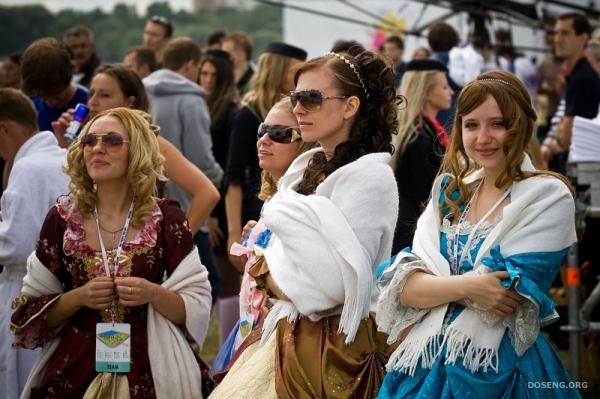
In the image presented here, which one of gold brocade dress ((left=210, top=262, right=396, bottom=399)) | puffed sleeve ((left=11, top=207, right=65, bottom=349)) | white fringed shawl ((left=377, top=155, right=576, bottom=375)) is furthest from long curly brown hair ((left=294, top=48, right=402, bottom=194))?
puffed sleeve ((left=11, top=207, right=65, bottom=349))

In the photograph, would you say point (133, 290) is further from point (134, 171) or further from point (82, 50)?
point (82, 50)

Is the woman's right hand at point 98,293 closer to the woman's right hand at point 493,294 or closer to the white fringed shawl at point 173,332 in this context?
the white fringed shawl at point 173,332

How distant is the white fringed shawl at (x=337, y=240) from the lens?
12.2 ft

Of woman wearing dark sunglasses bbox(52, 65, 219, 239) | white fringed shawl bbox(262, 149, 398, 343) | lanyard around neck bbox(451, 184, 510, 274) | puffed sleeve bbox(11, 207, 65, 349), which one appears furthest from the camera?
woman wearing dark sunglasses bbox(52, 65, 219, 239)

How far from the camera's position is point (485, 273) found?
11.3ft

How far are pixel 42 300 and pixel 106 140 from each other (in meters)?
0.71

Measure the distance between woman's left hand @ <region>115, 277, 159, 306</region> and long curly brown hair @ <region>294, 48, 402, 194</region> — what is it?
787 mm

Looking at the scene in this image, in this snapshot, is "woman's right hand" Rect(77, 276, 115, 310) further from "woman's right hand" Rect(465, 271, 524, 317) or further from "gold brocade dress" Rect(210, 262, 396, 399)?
"woman's right hand" Rect(465, 271, 524, 317)

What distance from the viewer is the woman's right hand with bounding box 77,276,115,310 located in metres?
4.33

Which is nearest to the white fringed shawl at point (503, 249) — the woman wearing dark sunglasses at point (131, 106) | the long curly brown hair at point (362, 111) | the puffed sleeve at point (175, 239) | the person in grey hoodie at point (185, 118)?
the long curly brown hair at point (362, 111)

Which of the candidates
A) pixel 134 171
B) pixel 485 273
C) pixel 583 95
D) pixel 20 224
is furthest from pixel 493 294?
pixel 583 95

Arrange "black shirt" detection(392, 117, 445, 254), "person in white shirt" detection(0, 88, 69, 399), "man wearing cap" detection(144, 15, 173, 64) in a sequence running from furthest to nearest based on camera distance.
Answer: "man wearing cap" detection(144, 15, 173, 64) → "black shirt" detection(392, 117, 445, 254) → "person in white shirt" detection(0, 88, 69, 399)

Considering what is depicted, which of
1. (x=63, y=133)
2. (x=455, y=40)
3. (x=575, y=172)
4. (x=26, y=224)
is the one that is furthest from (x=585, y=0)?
(x=26, y=224)

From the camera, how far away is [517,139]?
3625 mm
